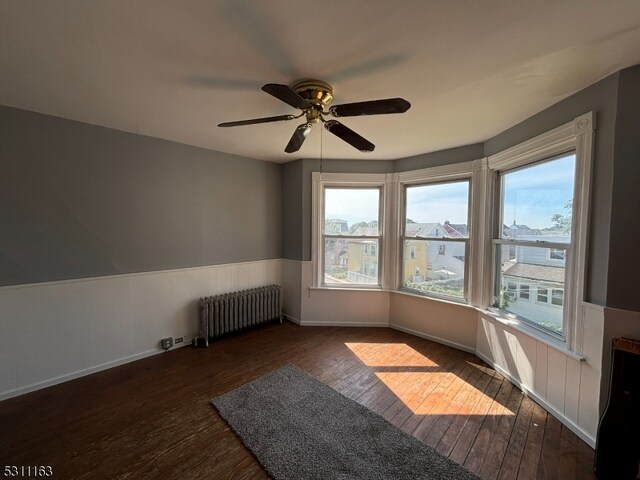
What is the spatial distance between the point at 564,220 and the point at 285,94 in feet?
7.70

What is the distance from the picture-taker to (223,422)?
2.02m

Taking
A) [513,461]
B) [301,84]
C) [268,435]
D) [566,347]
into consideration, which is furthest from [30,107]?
[566,347]

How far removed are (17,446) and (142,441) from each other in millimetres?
801

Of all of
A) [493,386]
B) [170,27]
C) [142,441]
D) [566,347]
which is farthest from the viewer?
[493,386]

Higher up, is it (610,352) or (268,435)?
(610,352)

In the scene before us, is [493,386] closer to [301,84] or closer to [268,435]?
[268,435]

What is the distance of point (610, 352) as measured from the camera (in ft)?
5.72

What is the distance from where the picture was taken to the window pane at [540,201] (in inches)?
83.8

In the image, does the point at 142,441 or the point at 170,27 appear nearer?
the point at 170,27

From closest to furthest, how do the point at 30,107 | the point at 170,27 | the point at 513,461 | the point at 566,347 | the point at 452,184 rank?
1. the point at 170,27
2. the point at 513,461
3. the point at 566,347
4. the point at 30,107
5. the point at 452,184

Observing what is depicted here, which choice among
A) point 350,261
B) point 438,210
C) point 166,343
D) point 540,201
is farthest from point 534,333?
point 166,343

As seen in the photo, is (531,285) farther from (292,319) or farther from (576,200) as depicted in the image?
(292,319)

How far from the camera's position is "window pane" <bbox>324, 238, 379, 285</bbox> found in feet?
13.0

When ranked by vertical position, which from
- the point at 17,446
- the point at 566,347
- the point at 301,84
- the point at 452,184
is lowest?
the point at 17,446
